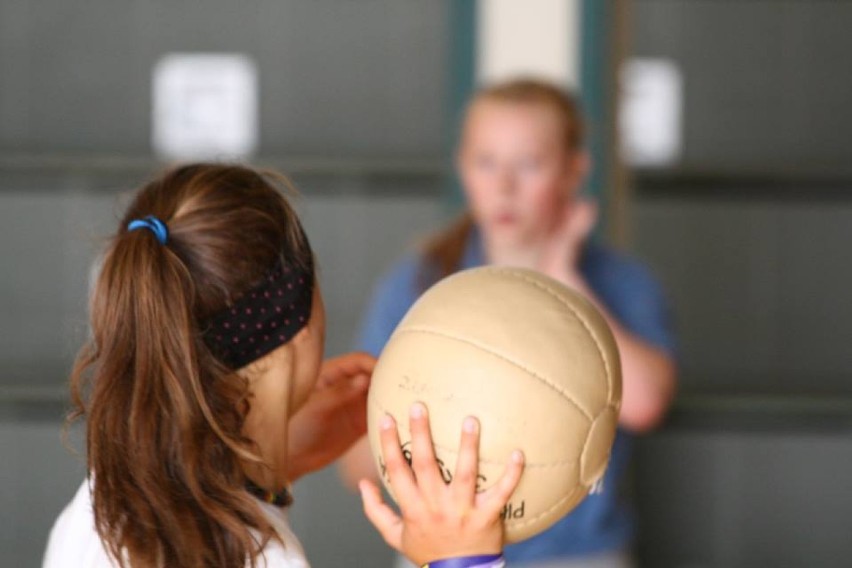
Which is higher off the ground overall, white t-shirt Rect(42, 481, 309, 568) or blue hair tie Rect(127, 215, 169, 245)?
blue hair tie Rect(127, 215, 169, 245)

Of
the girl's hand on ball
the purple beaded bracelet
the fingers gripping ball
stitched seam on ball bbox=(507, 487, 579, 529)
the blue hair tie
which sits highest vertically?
the blue hair tie

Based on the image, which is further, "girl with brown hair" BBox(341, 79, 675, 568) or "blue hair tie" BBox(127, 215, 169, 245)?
"girl with brown hair" BBox(341, 79, 675, 568)

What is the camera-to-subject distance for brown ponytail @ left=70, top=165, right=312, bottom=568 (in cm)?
123

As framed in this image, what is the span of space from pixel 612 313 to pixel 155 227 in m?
1.16

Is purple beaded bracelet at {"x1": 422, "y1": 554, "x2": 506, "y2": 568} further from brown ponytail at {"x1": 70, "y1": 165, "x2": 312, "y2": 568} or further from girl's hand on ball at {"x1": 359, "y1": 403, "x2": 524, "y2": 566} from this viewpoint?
brown ponytail at {"x1": 70, "y1": 165, "x2": 312, "y2": 568}

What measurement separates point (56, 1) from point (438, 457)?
4345mm

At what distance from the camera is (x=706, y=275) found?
4848 mm

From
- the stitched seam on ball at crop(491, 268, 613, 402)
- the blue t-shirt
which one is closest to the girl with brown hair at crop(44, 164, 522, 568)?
the stitched seam on ball at crop(491, 268, 613, 402)

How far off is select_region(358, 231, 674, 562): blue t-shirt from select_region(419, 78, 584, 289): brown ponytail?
2 centimetres

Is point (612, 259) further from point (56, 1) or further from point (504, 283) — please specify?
point (56, 1)

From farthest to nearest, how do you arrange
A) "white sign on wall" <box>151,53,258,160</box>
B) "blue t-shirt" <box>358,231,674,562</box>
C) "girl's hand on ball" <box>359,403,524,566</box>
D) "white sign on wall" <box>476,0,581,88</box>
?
1. "white sign on wall" <box>151,53,258,160</box>
2. "white sign on wall" <box>476,0,581,88</box>
3. "blue t-shirt" <box>358,231,674,562</box>
4. "girl's hand on ball" <box>359,403,524,566</box>

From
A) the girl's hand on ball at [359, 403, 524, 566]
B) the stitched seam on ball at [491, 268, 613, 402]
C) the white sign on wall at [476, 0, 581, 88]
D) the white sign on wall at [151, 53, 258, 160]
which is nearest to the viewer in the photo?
the girl's hand on ball at [359, 403, 524, 566]

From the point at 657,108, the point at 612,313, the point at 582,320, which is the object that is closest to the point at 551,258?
the point at 612,313

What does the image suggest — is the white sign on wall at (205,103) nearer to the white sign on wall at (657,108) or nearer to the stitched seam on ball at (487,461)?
the white sign on wall at (657,108)
